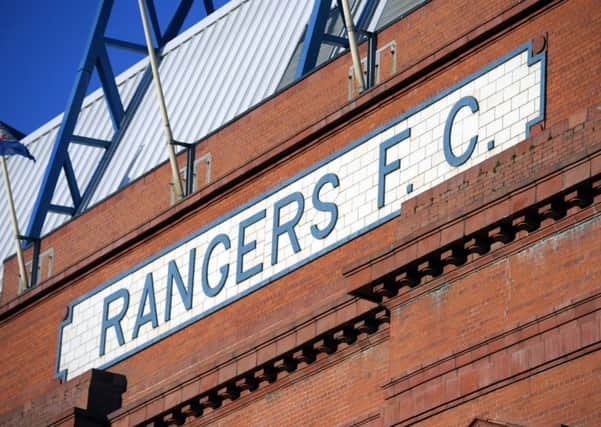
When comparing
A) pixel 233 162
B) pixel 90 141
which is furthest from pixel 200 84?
pixel 233 162

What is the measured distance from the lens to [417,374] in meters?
26.1

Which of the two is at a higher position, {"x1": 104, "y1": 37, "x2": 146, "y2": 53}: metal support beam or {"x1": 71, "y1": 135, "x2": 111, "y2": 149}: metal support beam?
{"x1": 104, "y1": 37, "x2": 146, "y2": 53}: metal support beam

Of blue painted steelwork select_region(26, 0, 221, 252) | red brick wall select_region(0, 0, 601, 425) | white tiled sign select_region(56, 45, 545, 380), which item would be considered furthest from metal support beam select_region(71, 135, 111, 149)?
white tiled sign select_region(56, 45, 545, 380)

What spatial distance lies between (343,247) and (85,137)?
48.8 ft

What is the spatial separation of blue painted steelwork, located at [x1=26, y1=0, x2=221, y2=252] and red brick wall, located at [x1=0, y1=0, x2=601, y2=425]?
2444 millimetres

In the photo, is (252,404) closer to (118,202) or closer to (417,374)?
(417,374)

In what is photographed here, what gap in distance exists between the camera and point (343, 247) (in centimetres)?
→ 2998

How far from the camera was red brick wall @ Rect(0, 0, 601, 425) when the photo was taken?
25375mm

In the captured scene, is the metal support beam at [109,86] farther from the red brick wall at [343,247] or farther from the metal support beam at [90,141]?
the red brick wall at [343,247]

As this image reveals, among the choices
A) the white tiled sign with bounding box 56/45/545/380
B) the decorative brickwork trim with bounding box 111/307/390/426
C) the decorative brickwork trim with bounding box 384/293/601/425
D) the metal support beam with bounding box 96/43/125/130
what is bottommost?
the decorative brickwork trim with bounding box 384/293/601/425

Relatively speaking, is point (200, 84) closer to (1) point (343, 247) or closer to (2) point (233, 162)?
(2) point (233, 162)

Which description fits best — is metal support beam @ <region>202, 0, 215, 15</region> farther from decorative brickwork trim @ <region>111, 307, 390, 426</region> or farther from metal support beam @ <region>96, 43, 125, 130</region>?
decorative brickwork trim @ <region>111, 307, 390, 426</region>

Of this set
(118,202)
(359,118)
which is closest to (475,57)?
(359,118)

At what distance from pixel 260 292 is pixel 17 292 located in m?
9.30
